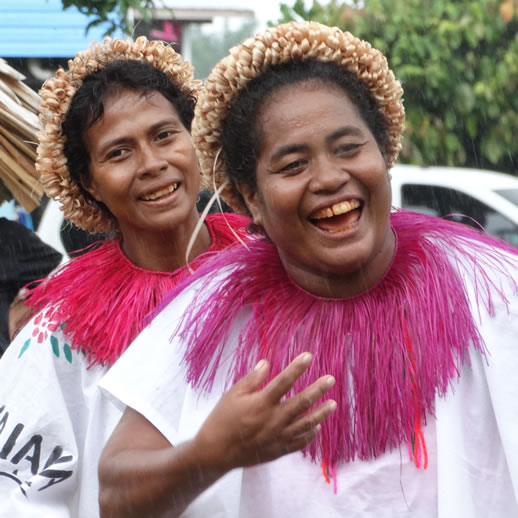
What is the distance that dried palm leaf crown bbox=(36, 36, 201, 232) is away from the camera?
3.36 metres

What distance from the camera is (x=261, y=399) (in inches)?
75.1

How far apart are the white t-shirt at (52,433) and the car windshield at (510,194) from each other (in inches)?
174

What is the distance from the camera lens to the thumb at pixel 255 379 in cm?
194

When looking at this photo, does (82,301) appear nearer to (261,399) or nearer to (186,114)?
(186,114)

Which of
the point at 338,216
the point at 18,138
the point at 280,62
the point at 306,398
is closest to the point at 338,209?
the point at 338,216

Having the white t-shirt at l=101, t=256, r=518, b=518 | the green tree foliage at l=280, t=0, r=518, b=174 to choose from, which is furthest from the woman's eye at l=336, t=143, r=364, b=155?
the green tree foliage at l=280, t=0, r=518, b=174

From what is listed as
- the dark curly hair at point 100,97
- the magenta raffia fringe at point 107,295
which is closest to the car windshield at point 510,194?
the magenta raffia fringe at point 107,295

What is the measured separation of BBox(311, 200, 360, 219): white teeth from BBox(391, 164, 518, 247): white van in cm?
454

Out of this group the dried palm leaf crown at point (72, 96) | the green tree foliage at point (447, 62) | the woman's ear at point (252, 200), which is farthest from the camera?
the green tree foliage at point (447, 62)

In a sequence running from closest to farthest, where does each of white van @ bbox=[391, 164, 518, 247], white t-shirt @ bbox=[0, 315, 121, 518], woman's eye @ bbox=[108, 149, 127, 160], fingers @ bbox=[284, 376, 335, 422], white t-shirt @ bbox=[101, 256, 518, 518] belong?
fingers @ bbox=[284, 376, 335, 422]
white t-shirt @ bbox=[101, 256, 518, 518]
white t-shirt @ bbox=[0, 315, 121, 518]
woman's eye @ bbox=[108, 149, 127, 160]
white van @ bbox=[391, 164, 518, 247]

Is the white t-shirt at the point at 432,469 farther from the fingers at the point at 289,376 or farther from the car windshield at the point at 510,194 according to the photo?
the car windshield at the point at 510,194

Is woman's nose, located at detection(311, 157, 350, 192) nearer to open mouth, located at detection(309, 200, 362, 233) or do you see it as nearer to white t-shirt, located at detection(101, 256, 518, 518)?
open mouth, located at detection(309, 200, 362, 233)

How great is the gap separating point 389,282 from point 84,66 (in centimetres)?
158

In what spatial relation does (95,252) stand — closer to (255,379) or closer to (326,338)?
(326,338)
